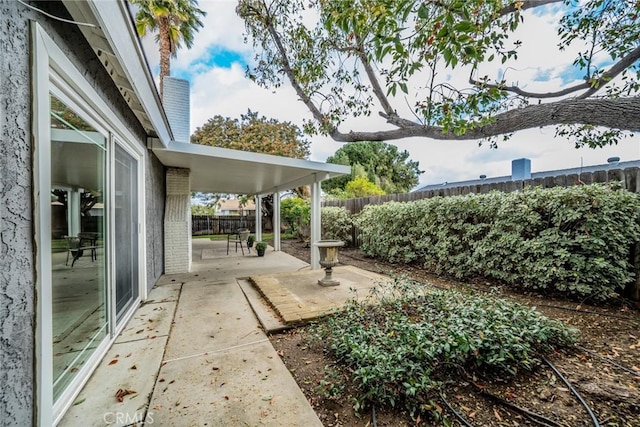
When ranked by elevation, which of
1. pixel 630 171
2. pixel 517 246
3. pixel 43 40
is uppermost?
pixel 43 40

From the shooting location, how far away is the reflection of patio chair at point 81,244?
1905 millimetres

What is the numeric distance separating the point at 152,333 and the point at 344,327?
218cm

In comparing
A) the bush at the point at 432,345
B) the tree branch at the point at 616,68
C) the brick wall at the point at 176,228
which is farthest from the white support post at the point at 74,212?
the tree branch at the point at 616,68

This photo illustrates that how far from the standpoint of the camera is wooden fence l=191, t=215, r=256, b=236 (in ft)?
55.9

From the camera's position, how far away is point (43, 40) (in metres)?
1.38

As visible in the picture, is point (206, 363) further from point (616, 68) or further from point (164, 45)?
point (164, 45)

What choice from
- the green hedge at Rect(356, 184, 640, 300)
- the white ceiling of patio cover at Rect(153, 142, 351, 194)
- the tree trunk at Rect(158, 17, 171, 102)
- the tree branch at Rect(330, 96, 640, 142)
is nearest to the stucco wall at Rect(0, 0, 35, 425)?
the white ceiling of patio cover at Rect(153, 142, 351, 194)

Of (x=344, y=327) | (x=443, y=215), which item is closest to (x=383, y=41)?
(x=344, y=327)

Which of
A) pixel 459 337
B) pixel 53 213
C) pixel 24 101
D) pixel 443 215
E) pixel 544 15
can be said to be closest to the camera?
pixel 24 101

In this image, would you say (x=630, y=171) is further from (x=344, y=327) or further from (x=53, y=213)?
(x=53, y=213)

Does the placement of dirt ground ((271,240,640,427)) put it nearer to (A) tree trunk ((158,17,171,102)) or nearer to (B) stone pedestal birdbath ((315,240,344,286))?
(B) stone pedestal birdbath ((315,240,344,286))

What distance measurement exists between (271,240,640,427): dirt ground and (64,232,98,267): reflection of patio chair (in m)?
1.94

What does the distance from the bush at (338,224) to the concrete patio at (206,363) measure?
4719 mm

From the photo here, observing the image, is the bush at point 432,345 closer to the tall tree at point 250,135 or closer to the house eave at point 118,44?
the house eave at point 118,44
